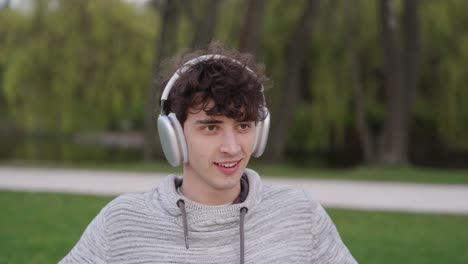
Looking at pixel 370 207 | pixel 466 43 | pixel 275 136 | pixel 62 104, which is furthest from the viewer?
pixel 62 104

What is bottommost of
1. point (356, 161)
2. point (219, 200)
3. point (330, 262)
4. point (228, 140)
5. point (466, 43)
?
point (356, 161)

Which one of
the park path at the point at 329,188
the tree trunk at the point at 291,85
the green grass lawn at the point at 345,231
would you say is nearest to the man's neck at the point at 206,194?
the green grass lawn at the point at 345,231

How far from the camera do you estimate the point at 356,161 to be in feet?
64.3

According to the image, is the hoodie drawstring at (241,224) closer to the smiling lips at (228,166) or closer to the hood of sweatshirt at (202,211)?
the hood of sweatshirt at (202,211)

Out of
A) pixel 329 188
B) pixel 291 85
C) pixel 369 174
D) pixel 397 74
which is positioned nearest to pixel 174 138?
pixel 329 188

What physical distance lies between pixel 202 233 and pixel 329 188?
8.16 meters

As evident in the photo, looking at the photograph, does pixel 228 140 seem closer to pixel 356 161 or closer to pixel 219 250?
pixel 219 250

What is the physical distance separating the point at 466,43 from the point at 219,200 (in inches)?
628

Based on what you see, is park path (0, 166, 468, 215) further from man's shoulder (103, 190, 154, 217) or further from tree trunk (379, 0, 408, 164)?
man's shoulder (103, 190, 154, 217)

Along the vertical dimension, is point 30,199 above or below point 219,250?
below

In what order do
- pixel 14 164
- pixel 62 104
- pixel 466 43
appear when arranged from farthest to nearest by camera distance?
pixel 62 104 < pixel 466 43 < pixel 14 164

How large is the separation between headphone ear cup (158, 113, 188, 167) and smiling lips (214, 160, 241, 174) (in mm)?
103

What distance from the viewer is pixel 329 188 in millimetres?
9898

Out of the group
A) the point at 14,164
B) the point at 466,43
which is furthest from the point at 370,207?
the point at 466,43
